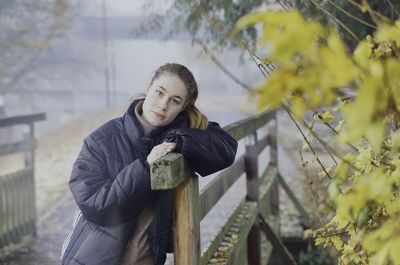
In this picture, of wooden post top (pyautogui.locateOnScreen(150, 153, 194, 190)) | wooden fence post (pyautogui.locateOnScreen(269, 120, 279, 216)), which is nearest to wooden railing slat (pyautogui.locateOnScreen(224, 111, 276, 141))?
wooden post top (pyautogui.locateOnScreen(150, 153, 194, 190))

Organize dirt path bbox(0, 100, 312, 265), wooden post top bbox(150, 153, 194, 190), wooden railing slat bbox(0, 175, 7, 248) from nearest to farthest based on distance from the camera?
wooden post top bbox(150, 153, 194, 190) → wooden railing slat bbox(0, 175, 7, 248) → dirt path bbox(0, 100, 312, 265)

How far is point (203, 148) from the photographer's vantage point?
1918 millimetres

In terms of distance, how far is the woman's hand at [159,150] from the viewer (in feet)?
5.84

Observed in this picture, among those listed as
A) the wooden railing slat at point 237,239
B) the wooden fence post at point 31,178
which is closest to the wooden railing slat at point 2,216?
the wooden fence post at point 31,178

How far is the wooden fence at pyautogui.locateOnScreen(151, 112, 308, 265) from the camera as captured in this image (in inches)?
71.3

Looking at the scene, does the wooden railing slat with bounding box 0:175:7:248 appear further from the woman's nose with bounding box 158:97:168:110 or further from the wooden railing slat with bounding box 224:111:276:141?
the woman's nose with bounding box 158:97:168:110

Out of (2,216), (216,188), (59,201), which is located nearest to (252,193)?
(216,188)

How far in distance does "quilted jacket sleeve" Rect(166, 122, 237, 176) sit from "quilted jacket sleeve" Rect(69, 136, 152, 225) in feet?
0.53

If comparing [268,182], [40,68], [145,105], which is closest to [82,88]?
[40,68]

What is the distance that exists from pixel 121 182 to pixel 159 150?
0.17 meters

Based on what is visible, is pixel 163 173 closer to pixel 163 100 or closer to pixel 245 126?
pixel 163 100

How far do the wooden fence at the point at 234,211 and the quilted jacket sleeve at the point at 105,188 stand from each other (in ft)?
0.39

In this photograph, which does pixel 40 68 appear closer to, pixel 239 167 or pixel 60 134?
pixel 60 134

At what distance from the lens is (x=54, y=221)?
734 centimetres
